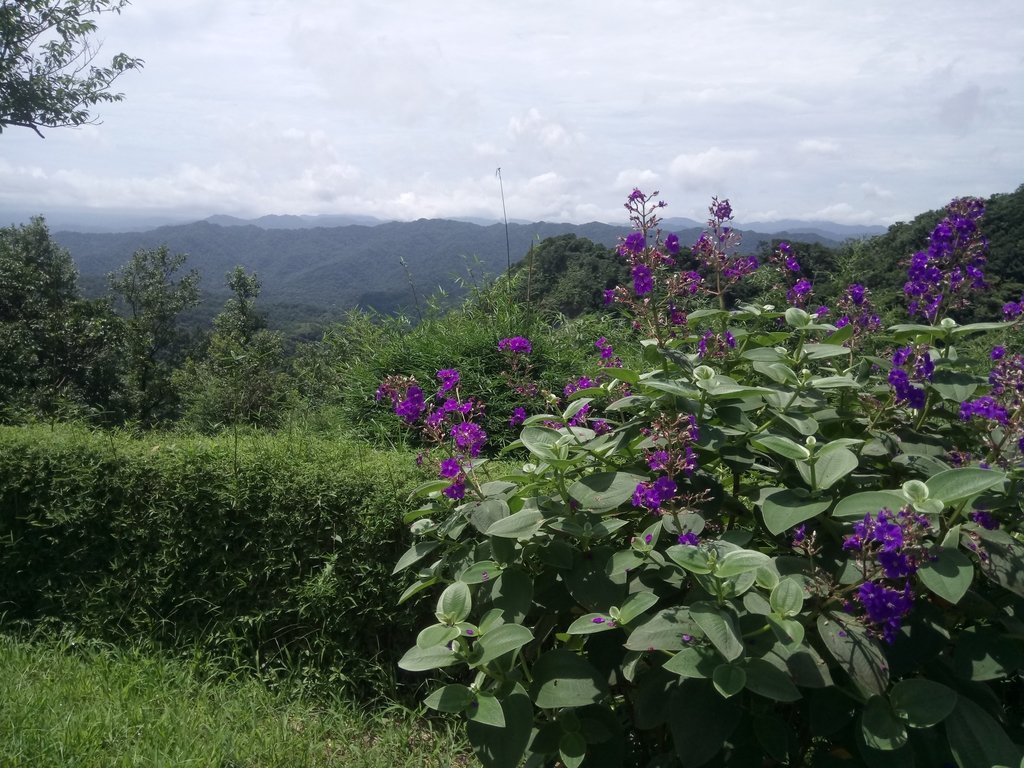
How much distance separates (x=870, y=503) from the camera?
167 cm

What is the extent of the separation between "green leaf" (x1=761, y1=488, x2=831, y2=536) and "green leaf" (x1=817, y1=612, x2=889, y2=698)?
0.22m

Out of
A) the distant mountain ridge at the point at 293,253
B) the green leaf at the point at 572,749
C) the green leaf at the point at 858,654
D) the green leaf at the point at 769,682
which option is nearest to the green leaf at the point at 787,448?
the green leaf at the point at 858,654

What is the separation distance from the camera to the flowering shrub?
1.58m

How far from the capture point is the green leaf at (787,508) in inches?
67.6

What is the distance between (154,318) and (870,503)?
28734mm

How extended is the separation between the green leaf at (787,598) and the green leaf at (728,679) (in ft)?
0.50

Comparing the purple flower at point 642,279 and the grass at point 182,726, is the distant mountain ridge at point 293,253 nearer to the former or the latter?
the grass at point 182,726

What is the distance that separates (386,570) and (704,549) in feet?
5.14

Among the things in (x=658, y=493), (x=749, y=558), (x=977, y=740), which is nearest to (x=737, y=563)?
(x=749, y=558)

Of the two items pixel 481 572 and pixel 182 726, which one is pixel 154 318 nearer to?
pixel 182 726

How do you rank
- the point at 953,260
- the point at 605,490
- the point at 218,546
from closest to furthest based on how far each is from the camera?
1. the point at 605,490
2. the point at 953,260
3. the point at 218,546

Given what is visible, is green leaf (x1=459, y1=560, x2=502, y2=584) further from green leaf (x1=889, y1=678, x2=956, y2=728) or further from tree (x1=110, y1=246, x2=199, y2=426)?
tree (x1=110, y1=246, x2=199, y2=426)

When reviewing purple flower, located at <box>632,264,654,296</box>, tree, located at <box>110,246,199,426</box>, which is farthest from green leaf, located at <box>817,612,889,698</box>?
tree, located at <box>110,246,199,426</box>

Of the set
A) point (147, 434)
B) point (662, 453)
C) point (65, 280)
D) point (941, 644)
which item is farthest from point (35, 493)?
point (65, 280)
